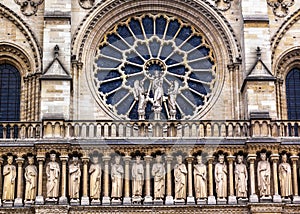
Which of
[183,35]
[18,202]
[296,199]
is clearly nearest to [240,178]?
[296,199]

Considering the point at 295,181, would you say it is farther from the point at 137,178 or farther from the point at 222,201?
the point at 137,178

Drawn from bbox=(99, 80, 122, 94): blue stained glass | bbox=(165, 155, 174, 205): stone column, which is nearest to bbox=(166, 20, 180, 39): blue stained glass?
bbox=(99, 80, 122, 94): blue stained glass

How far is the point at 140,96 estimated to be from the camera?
2742cm

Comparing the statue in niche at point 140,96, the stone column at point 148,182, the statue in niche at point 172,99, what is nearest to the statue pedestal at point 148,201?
the stone column at point 148,182

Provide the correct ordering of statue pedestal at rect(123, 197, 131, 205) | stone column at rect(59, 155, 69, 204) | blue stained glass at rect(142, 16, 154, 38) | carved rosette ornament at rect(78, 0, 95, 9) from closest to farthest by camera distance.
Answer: stone column at rect(59, 155, 69, 204), statue pedestal at rect(123, 197, 131, 205), carved rosette ornament at rect(78, 0, 95, 9), blue stained glass at rect(142, 16, 154, 38)

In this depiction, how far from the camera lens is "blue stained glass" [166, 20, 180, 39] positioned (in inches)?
1158

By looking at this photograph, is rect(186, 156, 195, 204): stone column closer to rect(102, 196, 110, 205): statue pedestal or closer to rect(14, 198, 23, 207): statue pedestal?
rect(102, 196, 110, 205): statue pedestal

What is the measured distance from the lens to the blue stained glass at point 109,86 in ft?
94.3

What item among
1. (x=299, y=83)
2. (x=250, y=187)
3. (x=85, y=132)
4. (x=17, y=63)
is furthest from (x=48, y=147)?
(x=299, y=83)

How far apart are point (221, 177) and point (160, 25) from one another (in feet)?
19.5

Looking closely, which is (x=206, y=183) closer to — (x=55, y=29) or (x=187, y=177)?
→ (x=187, y=177)

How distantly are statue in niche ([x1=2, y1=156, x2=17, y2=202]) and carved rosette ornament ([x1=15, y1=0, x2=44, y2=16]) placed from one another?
17.2 feet

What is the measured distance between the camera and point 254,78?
27.3m

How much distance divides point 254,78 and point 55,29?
6.13 m
